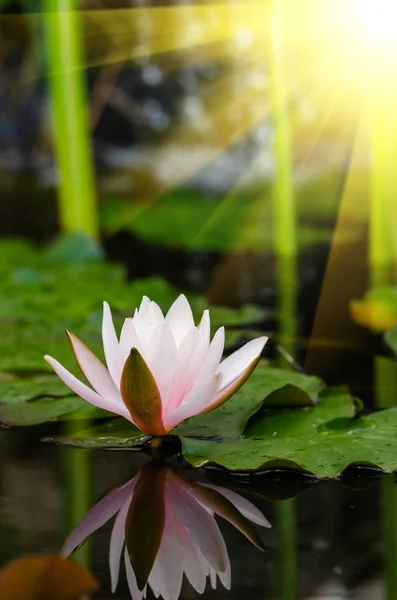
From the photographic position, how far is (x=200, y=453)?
1.05 meters

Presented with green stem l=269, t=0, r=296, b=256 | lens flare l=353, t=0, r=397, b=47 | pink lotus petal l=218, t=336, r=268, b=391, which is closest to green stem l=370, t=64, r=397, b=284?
lens flare l=353, t=0, r=397, b=47

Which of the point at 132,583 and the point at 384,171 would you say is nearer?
the point at 132,583

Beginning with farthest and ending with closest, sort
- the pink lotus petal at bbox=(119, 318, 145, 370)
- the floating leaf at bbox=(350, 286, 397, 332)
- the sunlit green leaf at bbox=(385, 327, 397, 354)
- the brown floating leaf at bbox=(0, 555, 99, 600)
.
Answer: the floating leaf at bbox=(350, 286, 397, 332)
the sunlit green leaf at bbox=(385, 327, 397, 354)
the pink lotus petal at bbox=(119, 318, 145, 370)
the brown floating leaf at bbox=(0, 555, 99, 600)

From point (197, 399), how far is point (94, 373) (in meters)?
0.13

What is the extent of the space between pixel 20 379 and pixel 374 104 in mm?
1293

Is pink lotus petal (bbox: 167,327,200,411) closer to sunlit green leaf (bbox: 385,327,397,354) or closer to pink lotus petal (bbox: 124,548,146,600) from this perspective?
pink lotus petal (bbox: 124,548,146,600)

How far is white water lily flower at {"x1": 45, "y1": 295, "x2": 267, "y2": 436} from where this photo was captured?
1020 mm

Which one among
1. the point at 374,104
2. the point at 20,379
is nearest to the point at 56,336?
the point at 20,379

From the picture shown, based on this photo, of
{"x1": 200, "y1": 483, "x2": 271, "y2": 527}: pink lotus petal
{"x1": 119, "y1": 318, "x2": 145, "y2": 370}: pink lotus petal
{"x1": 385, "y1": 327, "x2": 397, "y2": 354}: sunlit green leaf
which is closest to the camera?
{"x1": 200, "y1": 483, "x2": 271, "y2": 527}: pink lotus petal

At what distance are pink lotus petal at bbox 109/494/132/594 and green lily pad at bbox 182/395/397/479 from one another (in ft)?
0.35

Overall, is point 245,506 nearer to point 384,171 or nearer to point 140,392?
point 140,392

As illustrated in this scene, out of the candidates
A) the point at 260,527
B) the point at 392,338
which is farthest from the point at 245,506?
the point at 392,338

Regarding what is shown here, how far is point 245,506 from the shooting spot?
964mm

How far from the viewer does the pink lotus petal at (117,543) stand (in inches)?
32.0
